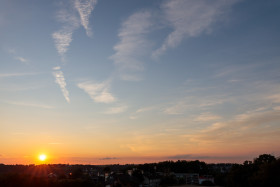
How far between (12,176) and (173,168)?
372ft

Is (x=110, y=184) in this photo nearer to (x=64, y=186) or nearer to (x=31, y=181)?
(x=64, y=186)

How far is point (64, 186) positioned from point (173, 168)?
337 ft

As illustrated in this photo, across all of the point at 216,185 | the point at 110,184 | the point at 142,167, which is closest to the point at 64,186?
the point at 110,184

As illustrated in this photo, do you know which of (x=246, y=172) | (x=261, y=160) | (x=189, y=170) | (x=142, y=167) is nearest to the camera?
(x=246, y=172)

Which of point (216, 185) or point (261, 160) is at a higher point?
point (261, 160)

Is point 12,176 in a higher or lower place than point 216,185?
higher

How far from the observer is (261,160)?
226ft

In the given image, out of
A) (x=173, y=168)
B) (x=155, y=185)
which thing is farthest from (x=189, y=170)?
(x=155, y=185)

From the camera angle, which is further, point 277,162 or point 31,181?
point 31,181

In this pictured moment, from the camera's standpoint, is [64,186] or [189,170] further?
[189,170]

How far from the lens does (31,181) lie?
5109 centimetres

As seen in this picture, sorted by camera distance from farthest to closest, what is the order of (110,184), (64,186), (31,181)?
(110,184) → (64,186) → (31,181)

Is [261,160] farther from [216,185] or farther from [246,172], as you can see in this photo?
[216,185]

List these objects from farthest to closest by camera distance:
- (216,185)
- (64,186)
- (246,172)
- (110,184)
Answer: (216,185) → (110,184) → (246,172) → (64,186)
